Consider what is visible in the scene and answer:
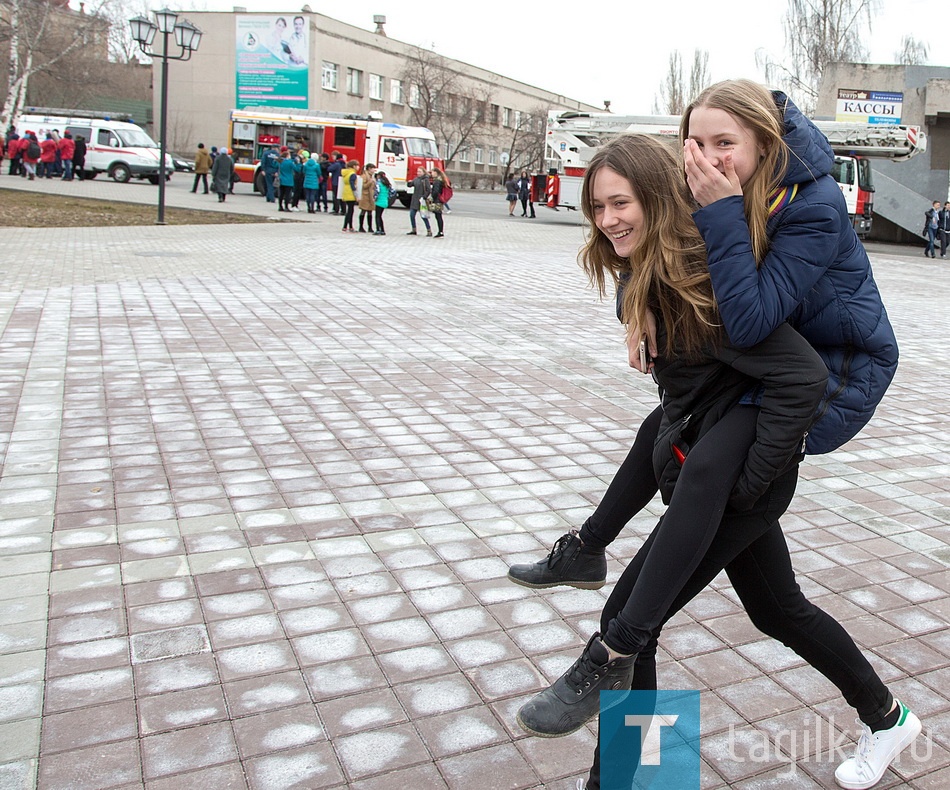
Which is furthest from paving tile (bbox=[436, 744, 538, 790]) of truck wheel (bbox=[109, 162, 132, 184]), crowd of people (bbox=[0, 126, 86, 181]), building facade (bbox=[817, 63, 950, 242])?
truck wheel (bbox=[109, 162, 132, 184])

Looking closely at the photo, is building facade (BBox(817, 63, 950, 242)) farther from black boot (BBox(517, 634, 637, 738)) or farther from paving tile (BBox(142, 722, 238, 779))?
paving tile (BBox(142, 722, 238, 779))

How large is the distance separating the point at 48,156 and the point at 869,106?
28192 mm

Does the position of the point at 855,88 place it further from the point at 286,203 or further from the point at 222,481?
the point at 222,481

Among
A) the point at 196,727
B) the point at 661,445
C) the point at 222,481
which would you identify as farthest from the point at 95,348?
the point at 661,445

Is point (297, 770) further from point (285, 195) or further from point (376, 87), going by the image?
point (376, 87)

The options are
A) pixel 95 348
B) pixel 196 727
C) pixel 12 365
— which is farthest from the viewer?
pixel 95 348

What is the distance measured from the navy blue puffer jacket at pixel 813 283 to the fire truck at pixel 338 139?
102 feet

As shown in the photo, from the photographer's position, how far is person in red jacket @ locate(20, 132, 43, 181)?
108 ft

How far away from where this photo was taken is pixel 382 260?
51.4ft

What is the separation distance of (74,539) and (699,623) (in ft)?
8.62

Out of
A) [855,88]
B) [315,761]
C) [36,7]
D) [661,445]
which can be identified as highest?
[36,7]

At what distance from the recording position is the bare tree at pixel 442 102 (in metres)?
61.7

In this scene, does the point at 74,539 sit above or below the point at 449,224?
below

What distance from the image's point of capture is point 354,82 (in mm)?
59844
